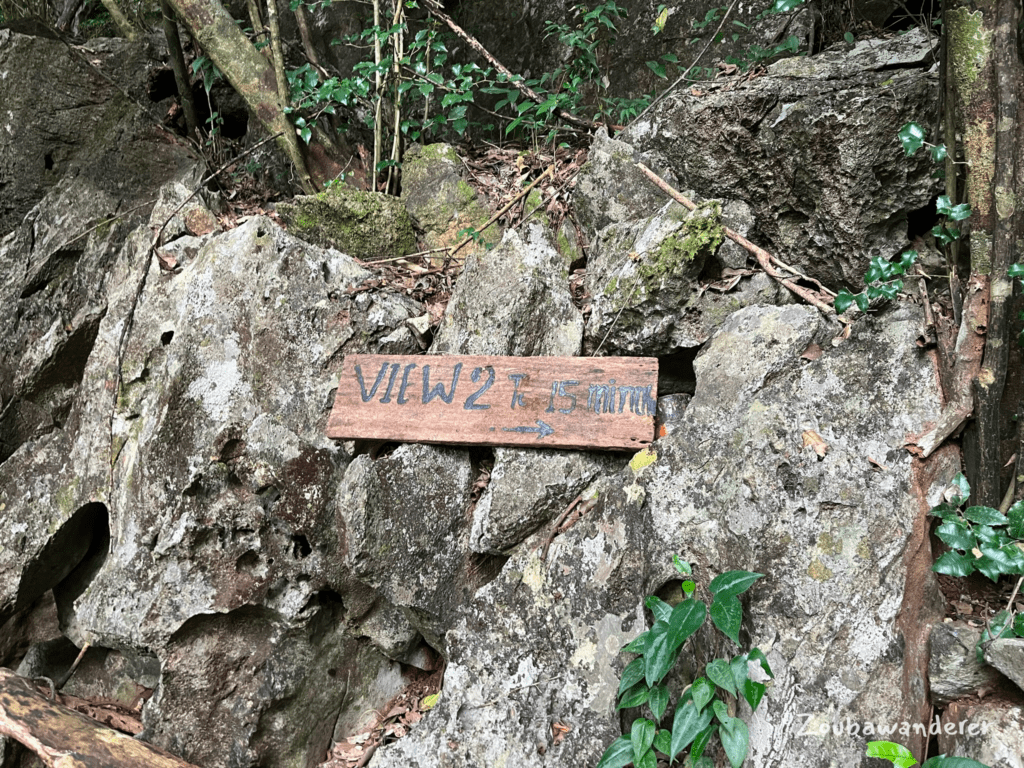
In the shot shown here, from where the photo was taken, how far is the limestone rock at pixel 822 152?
111 inches

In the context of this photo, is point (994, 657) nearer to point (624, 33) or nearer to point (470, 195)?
point (470, 195)

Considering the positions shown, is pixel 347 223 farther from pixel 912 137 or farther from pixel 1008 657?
pixel 1008 657

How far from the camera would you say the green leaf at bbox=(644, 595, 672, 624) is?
90.0 inches

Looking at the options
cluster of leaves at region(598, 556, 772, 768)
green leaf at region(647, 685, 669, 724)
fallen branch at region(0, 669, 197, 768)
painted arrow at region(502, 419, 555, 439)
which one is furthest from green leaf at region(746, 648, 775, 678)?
fallen branch at region(0, 669, 197, 768)

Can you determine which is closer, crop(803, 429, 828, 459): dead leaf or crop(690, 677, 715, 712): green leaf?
crop(690, 677, 715, 712): green leaf

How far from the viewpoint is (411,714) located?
3.18 metres

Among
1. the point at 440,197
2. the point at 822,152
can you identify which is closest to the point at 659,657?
the point at 822,152

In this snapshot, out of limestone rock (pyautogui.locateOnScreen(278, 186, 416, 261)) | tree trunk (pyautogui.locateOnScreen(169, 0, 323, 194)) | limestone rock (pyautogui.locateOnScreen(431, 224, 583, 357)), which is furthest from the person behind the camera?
tree trunk (pyautogui.locateOnScreen(169, 0, 323, 194))

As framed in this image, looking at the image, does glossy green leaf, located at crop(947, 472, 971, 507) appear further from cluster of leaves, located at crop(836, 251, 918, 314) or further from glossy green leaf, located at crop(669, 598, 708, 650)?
glossy green leaf, located at crop(669, 598, 708, 650)

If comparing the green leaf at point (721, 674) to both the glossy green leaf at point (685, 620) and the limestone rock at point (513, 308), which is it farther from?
the limestone rock at point (513, 308)

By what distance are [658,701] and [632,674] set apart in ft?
0.40

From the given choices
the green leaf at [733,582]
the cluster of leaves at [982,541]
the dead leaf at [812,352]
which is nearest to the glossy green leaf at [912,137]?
the dead leaf at [812,352]

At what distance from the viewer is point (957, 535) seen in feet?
7.02

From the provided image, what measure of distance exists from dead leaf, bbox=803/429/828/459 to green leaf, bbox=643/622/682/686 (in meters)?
0.86
